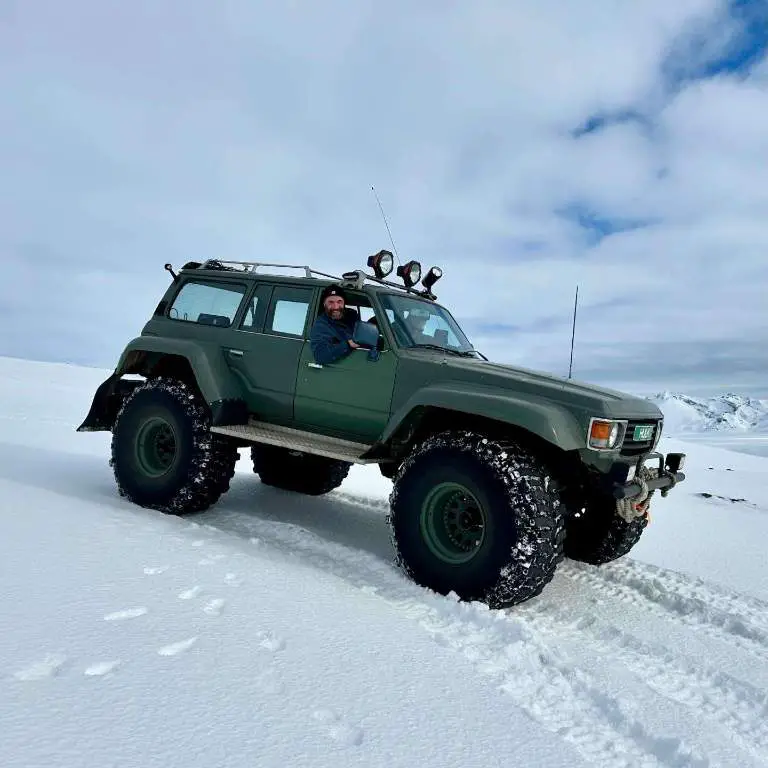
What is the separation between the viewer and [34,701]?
2.06 meters

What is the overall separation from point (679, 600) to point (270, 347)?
3.82 metres

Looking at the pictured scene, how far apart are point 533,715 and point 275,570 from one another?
6.45 feet

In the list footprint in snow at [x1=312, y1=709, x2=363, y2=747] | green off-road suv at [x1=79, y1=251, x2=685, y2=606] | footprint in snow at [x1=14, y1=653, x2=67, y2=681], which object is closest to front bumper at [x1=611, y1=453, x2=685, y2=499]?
green off-road suv at [x1=79, y1=251, x2=685, y2=606]

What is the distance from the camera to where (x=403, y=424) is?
4398 mm

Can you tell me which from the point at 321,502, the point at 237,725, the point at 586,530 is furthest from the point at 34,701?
the point at 321,502

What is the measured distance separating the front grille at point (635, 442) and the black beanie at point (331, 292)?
2495 mm

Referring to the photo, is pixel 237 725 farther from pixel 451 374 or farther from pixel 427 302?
pixel 427 302

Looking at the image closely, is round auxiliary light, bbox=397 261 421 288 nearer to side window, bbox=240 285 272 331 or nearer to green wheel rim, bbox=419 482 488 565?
side window, bbox=240 285 272 331

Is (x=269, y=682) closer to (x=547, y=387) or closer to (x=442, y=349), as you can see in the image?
(x=547, y=387)

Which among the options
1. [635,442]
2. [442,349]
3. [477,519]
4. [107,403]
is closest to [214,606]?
[477,519]

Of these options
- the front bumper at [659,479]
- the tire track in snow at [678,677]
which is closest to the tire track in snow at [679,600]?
the tire track in snow at [678,677]

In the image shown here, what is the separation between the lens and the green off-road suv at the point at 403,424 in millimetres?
3811

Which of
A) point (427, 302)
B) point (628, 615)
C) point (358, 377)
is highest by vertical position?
point (427, 302)

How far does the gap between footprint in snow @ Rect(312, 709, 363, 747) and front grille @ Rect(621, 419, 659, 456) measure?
2.70 m
